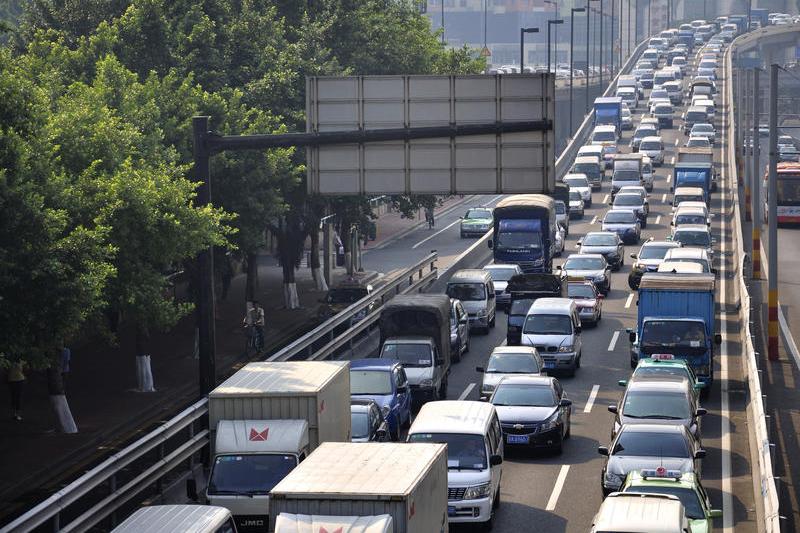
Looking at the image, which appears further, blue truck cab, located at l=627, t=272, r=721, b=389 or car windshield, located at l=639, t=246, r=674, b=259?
car windshield, located at l=639, t=246, r=674, b=259

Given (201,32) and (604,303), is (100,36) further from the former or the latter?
(604,303)

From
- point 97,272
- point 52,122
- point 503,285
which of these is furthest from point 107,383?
point 503,285

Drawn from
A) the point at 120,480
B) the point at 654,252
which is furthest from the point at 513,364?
the point at 654,252

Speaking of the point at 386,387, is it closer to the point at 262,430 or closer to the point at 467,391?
the point at 467,391

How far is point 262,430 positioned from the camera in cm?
2489

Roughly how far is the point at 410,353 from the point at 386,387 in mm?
4228

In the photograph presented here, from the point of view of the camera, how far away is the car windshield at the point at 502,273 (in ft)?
177

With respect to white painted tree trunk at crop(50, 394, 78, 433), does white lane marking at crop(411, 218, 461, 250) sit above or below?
below

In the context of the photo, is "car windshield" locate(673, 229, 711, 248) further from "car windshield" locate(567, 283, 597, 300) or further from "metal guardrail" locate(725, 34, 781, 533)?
"car windshield" locate(567, 283, 597, 300)

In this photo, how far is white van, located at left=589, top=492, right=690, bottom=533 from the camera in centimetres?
2114

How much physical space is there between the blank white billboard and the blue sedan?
216 inches

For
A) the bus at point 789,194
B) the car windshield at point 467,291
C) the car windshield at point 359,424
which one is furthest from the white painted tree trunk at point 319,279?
the car windshield at point 359,424

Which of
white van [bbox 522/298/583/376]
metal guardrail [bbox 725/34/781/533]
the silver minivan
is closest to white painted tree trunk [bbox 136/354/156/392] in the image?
white van [bbox 522/298/583/376]

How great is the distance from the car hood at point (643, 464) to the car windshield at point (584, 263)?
28.4 metres
